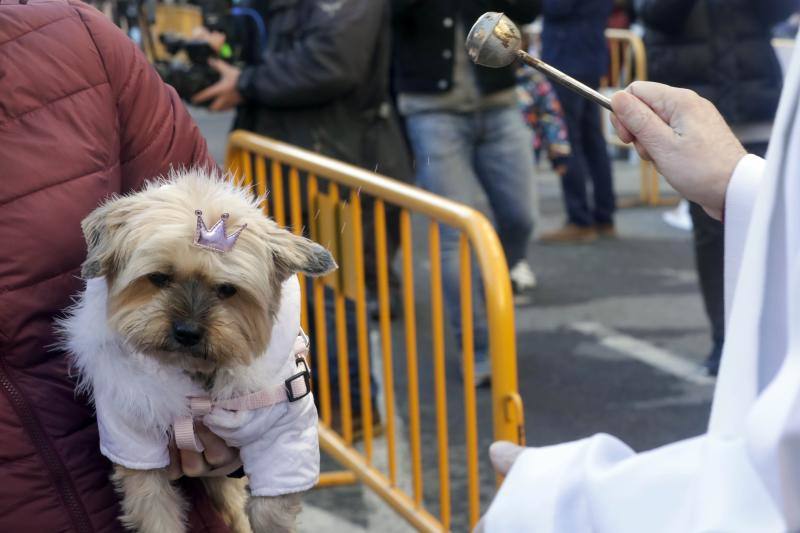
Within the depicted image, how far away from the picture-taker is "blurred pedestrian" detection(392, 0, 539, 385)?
5488 millimetres

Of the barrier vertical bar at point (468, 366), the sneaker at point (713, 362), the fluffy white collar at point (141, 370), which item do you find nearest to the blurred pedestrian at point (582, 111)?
the sneaker at point (713, 362)

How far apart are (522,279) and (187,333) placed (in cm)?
526

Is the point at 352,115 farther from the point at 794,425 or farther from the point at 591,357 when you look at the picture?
the point at 794,425

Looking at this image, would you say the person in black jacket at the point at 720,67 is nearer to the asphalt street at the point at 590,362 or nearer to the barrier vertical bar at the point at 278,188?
the asphalt street at the point at 590,362

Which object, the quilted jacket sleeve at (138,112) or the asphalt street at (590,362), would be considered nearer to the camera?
the quilted jacket sleeve at (138,112)

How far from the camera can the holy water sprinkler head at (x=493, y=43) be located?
1817 mm

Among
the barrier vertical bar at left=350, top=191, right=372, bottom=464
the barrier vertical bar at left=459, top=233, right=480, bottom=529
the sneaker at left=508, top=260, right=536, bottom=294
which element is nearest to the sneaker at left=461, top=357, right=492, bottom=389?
the barrier vertical bar at left=350, top=191, right=372, bottom=464

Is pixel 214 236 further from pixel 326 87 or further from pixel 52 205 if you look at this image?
pixel 326 87

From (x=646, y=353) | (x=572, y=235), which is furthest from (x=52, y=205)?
(x=572, y=235)

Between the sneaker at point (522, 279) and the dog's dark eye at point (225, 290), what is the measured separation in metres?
4.84

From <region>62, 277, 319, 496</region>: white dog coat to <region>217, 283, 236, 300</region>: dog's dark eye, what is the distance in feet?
0.32

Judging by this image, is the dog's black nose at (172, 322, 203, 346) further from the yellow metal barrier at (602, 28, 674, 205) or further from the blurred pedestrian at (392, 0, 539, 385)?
the yellow metal barrier at (602, 28, 674, 205)

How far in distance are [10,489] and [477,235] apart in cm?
163

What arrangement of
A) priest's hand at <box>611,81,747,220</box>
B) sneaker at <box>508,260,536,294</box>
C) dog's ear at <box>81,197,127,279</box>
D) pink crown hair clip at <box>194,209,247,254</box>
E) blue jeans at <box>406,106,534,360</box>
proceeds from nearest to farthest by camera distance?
1. priest's hand at <box>611,81,747,220</box>
2. dog's ear at <box>81,197,127,279</box>
3. pink crown hair clip at <box>194,209,247,254</box>
4. blue jeans at <box>406,106,534,360</box>
5. sneaker at <box>508,260,536,294</box>
